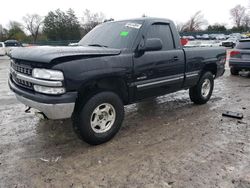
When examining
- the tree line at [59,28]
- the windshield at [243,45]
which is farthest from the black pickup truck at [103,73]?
the tree line at [59,28]

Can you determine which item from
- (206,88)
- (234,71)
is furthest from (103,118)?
(234,71)

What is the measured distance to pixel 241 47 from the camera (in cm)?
1029

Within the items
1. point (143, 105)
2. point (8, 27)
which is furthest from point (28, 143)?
point (8, 27)

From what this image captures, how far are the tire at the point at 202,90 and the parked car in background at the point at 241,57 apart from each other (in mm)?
4471

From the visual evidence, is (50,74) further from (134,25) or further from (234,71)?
(234,71)

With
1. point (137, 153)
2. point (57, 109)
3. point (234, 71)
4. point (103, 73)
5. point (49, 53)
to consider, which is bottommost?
point (137, 153)

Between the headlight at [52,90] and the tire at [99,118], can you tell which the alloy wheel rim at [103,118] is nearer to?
the tire at [99,118]

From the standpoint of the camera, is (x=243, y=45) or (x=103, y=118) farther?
(x=243, y=45)

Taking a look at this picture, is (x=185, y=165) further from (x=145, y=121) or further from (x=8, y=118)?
(x=8, y=118)

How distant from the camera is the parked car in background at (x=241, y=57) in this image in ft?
32.4

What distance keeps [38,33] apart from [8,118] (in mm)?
79689

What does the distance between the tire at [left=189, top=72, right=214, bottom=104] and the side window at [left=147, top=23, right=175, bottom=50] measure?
146 centimetres

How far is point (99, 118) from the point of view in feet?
12.8

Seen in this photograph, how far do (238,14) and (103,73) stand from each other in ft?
347
